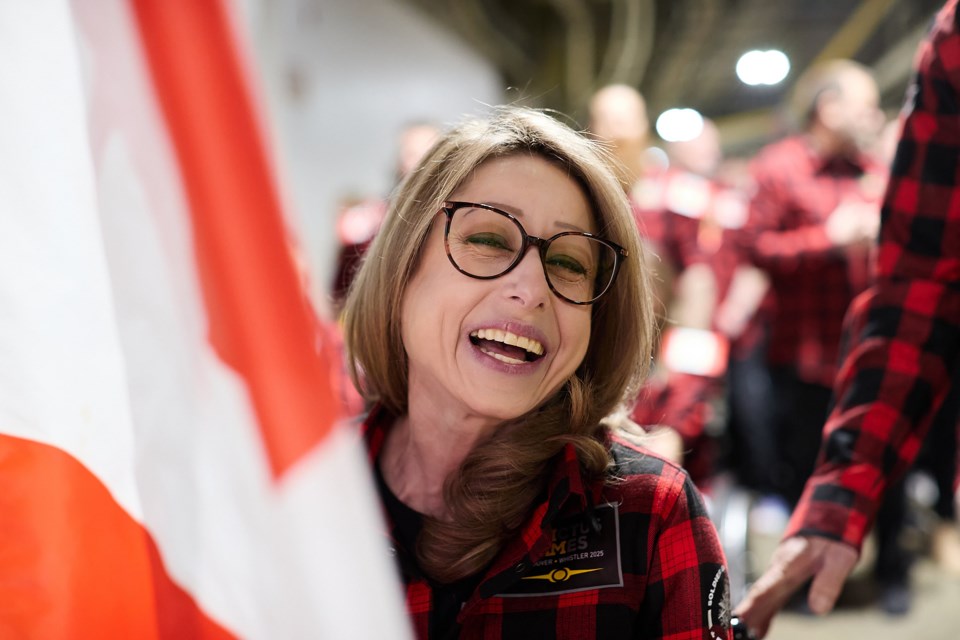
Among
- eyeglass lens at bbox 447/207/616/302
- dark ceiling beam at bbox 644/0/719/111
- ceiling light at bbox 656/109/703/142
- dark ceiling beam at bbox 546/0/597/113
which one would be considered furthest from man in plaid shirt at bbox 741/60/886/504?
ceiling light at bbox 656/109/703/142

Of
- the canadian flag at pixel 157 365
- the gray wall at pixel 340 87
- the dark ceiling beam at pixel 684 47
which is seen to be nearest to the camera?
the canadian flag at pixel 157 365

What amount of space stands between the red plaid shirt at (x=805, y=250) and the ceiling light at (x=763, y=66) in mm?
9258

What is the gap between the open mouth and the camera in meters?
1.22

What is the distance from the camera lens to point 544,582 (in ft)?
4.00

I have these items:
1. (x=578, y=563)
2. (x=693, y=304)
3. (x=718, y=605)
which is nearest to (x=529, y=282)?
(x=578, y=563)

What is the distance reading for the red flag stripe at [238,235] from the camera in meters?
0.80

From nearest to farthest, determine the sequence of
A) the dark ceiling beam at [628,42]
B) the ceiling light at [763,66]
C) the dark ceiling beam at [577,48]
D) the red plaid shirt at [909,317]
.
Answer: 1. the red plaid shirt at [909,317]
2. the dark ceiling beam at [628,42]
3. the dark ceiling beam at [577,48]
4. the ceiling light at [763,66]

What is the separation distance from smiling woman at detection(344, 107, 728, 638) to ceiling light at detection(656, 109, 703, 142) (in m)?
13.5

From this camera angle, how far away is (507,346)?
125 centimetres

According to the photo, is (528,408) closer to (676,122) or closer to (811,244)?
(811,244)

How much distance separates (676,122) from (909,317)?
1455cm

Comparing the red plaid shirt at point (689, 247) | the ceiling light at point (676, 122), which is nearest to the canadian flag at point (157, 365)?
the red plaid shirt at point (689, 247)

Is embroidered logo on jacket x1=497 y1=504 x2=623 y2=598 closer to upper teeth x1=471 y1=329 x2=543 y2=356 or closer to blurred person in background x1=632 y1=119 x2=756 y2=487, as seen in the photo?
upper teeth x1=471 y1=329 x2=543 y2=356

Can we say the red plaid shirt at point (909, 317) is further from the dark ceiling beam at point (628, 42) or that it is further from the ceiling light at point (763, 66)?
the ceiling light at point (763, 66)
